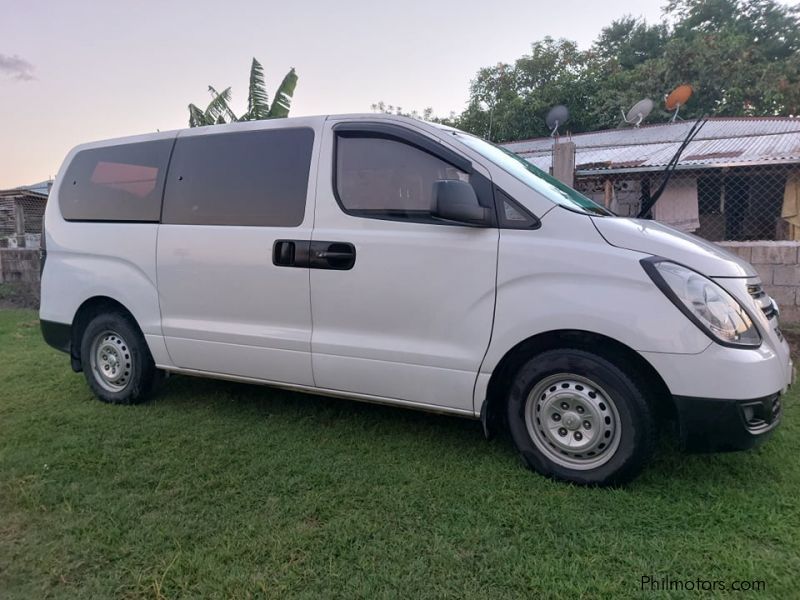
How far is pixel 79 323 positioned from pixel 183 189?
1.51 metres

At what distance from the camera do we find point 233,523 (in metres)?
2.55

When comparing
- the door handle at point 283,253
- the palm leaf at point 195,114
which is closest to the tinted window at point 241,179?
the door handle at point 283,253

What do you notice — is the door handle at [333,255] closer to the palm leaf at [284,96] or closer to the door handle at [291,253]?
the door handle at [291,253]

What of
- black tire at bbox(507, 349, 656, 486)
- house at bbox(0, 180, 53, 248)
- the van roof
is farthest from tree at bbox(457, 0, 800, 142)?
black tire at bbox(507, 349, 656, 486)

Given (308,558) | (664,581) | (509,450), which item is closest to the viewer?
(664,581)

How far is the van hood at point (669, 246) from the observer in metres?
2.64

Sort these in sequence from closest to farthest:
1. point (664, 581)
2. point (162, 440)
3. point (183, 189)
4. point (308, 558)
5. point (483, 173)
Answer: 1. point (664, 581)
2. point (308, 558)
3. point (483, 173)
4. point (162, 440)
5. point (183, 189)

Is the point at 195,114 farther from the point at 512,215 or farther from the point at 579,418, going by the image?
the point at 579,418

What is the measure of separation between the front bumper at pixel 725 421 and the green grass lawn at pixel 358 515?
1.01 feet

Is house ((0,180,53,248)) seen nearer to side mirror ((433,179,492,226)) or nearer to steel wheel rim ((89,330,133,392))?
steel wheel rim ((89,330,133,392))

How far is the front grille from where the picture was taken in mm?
2773

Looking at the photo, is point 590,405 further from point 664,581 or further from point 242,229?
point 242,229

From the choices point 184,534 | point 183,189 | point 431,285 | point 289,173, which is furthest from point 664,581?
point 183,189

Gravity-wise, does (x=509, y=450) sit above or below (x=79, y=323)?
below
